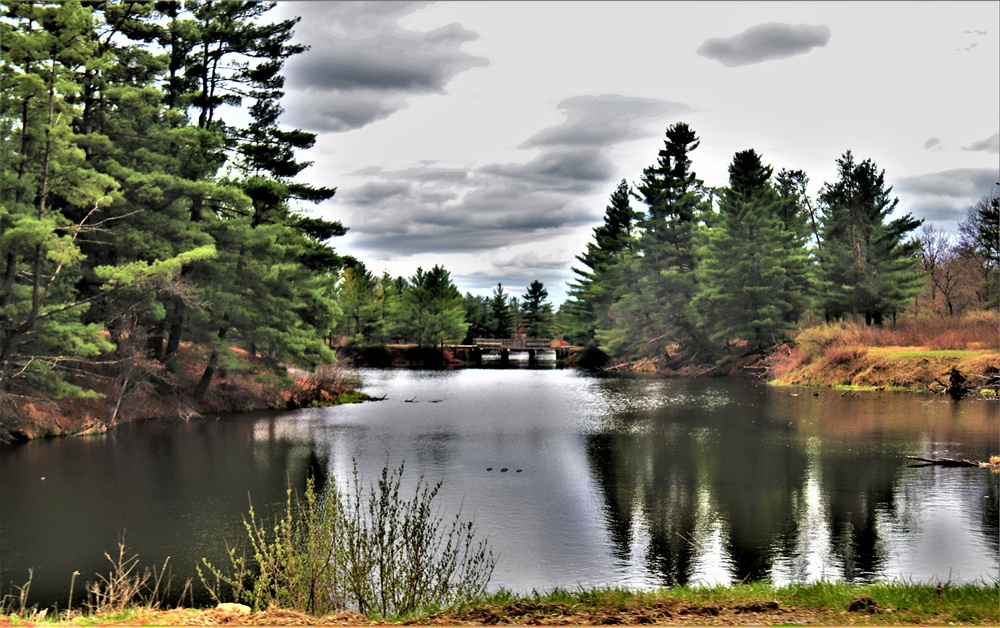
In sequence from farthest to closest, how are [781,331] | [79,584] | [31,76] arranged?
[781,331], [31,76], [79,584]

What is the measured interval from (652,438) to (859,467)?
315 inches

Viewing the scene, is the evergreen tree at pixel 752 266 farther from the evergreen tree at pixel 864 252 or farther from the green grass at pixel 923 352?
the green grass at pixel 923 352

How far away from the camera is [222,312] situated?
3475 cm

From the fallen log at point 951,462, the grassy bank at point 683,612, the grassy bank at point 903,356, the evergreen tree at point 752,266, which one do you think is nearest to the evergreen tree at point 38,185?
the grassy bank at point 683,612

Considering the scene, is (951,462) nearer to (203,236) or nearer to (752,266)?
(203,236)

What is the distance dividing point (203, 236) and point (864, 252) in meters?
49.4

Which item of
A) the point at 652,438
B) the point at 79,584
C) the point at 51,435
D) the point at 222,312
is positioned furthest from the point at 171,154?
the point at 79,584

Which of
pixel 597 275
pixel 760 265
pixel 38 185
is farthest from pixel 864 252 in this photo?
pixel 38 185

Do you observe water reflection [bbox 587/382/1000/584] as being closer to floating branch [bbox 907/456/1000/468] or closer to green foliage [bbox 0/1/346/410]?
floating branch [bbox 907/456/1000/468]

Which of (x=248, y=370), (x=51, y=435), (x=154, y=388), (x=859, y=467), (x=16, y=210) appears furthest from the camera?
(x=248, y=370)

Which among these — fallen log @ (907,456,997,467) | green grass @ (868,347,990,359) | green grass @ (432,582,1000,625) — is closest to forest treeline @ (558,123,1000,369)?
green grass @ (868,347,990,359)

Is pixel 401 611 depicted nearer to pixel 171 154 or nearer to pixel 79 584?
pixel 79 584

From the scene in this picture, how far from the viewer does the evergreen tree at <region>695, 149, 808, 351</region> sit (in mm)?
59531

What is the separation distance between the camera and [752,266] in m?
59.9
